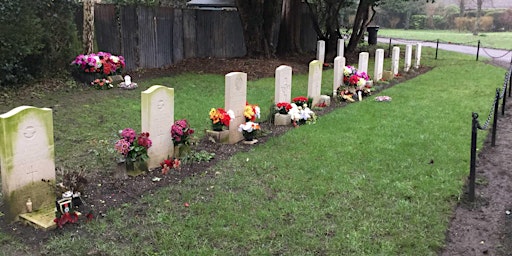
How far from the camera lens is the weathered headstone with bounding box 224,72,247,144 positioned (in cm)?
749

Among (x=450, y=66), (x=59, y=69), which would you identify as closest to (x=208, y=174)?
(x=59, y=69)

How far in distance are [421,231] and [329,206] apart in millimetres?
962

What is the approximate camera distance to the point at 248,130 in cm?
758

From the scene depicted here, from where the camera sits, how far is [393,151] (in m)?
7.13

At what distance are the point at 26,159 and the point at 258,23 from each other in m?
14.0

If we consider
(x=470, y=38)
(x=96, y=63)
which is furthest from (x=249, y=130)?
(x=470, y=38)

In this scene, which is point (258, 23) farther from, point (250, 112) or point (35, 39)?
point (250, 112)

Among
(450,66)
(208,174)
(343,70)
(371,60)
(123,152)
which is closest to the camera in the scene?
(123,152)

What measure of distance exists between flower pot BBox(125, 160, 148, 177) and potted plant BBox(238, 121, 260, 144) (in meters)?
2.05

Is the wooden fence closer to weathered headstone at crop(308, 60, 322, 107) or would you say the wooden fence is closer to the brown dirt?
weathered headstone at crop(308, 60, 322, 107)

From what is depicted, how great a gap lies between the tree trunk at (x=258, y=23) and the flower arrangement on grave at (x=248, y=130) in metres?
10.4

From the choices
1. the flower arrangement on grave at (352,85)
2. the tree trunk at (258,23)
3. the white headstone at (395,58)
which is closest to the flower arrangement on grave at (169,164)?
the flower arrangement on grave at (352,85)

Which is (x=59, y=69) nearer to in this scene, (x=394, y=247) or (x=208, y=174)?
(x=208, y=174)

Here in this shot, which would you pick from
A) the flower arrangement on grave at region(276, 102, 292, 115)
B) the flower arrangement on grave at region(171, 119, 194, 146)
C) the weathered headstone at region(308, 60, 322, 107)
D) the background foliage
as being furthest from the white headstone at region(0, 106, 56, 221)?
the background foliage
